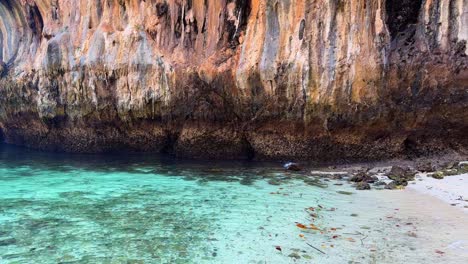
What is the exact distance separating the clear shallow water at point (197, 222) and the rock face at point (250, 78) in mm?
3545

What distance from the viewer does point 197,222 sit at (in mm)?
6363

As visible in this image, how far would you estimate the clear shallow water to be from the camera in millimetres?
4867

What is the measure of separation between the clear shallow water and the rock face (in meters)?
3.55

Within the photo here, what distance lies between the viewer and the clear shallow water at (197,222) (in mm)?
4867

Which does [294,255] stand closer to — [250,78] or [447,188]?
[447,188]

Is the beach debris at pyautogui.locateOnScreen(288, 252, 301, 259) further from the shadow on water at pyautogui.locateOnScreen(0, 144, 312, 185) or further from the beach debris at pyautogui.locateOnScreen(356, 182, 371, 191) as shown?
the shadow on water at pyautogui.locateOnScreen(0, 144, 312, 185)

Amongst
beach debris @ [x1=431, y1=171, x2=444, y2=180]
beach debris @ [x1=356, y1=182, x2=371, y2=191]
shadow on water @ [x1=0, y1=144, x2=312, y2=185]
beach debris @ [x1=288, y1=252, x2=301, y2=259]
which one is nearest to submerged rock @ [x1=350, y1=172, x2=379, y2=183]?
beach debris @ [x1=356, y1=182, x2=371, y2=191]

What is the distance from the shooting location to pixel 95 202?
793 centimetres

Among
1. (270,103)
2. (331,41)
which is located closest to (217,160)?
(270,103)

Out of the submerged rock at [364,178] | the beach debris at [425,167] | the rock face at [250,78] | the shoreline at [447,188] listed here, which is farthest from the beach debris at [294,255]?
the rock face at [250,78]

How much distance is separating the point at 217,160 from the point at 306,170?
445 centimetres

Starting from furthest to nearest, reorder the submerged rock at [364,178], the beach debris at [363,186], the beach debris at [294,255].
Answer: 1. the submerged rock at [364,178]
2. the beach debris at [363,186]
3. the beach debris at [294,255]

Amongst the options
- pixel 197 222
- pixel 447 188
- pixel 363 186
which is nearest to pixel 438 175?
pixel 447 188

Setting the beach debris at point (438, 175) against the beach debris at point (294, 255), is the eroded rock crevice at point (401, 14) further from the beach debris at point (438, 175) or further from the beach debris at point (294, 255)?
the beach debris at point (294, 255)
